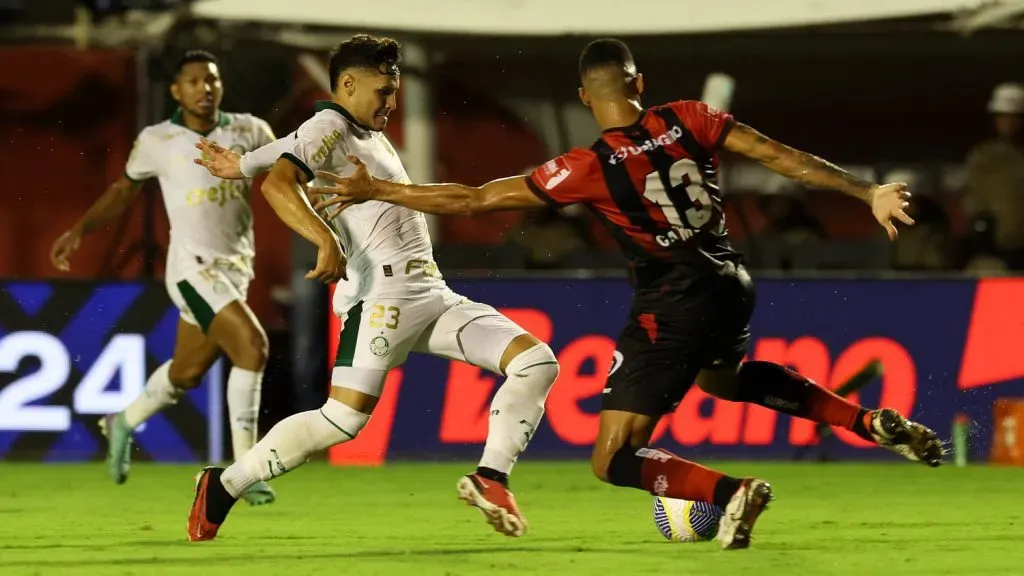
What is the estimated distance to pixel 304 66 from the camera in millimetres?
14312

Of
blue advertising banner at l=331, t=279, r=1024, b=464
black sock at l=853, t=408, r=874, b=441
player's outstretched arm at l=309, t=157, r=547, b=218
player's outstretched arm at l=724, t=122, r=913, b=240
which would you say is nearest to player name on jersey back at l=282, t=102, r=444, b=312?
player's outstretched arm at l=309, t=157, r=547, b=218

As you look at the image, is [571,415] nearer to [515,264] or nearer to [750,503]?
[515,264]

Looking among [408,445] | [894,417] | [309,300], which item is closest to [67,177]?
[309,300]

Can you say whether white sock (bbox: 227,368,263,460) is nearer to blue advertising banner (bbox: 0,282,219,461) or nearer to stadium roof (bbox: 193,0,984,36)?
blue advertising banner (bbox: 0,282,219,461)

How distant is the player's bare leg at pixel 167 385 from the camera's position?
10.6 metres

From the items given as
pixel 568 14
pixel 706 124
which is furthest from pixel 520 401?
pixel 568 14

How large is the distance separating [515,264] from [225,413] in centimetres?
212

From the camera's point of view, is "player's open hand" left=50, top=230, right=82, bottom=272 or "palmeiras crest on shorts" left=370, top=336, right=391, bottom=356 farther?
"player's open hand" left=50, top=230, right=82, bottom=272

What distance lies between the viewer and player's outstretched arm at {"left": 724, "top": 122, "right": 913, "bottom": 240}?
7.24 meters

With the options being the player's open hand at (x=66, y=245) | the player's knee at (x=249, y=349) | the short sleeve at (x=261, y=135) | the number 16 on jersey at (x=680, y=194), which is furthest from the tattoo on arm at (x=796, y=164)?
the player's open hand at (x=66, y=245)

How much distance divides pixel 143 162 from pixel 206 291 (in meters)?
0.88

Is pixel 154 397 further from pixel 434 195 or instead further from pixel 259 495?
pixel 434 195

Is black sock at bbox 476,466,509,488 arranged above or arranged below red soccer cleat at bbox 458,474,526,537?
above

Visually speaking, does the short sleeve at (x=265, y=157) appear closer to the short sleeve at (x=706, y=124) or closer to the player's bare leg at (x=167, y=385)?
the short sleeve at (x=706, y=124)
